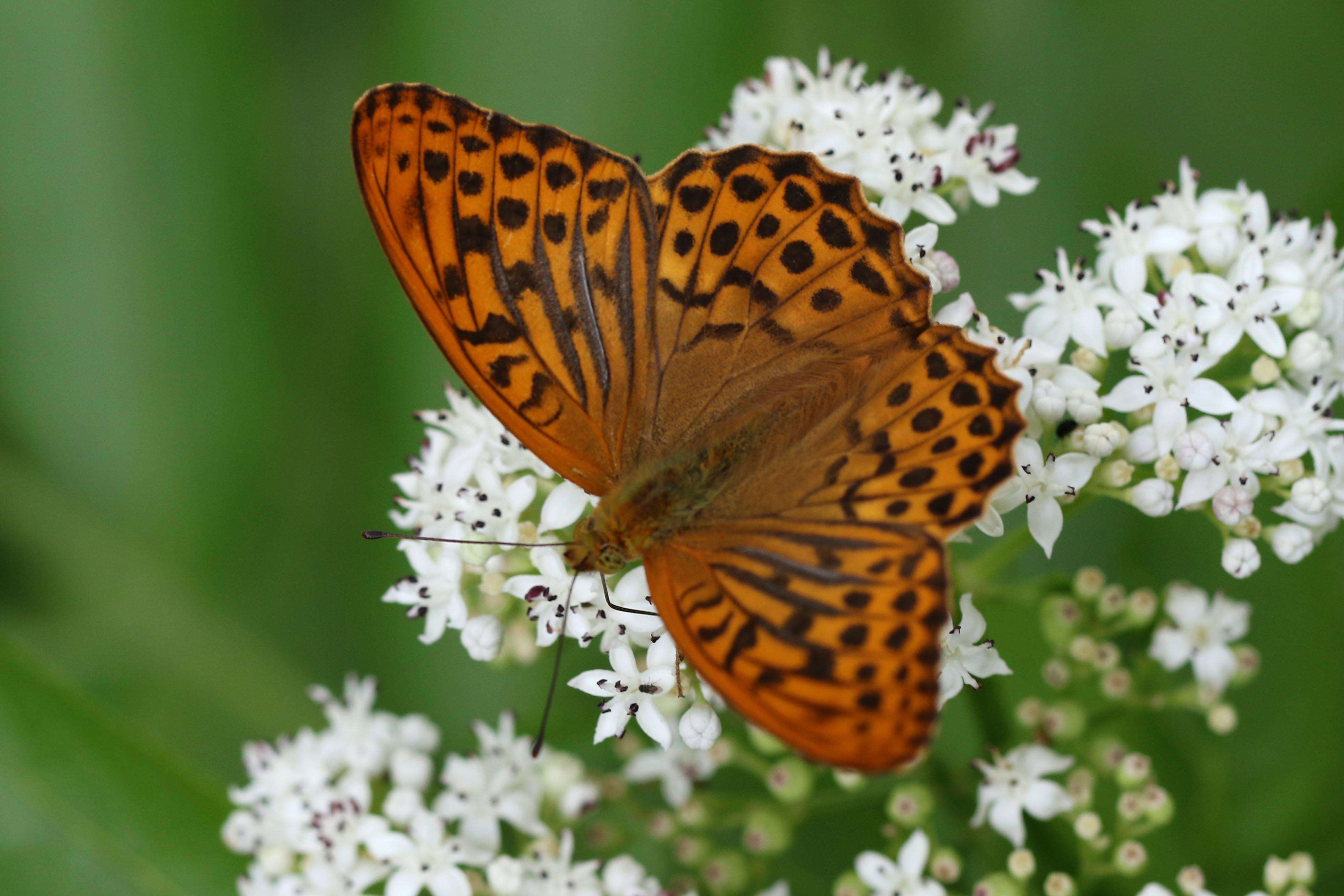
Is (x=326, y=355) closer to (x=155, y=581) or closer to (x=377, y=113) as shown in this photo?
(x=155, y=581)

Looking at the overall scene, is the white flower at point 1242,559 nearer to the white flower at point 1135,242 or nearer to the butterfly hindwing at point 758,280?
the white flower at point 1135,242

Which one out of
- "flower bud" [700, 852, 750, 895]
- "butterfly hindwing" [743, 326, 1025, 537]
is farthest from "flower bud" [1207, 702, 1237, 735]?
"butterfly hindwing" [743, 326, 1025, 537]

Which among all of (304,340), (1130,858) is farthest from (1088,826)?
(304,340)

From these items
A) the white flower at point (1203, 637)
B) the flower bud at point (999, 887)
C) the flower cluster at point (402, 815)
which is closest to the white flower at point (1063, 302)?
the white flower at point (1203, 637)

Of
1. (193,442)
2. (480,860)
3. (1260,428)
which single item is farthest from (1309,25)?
(193,442)

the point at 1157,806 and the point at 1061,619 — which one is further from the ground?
the point at 1061,619

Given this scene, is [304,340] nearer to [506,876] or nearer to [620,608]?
[506,876]
